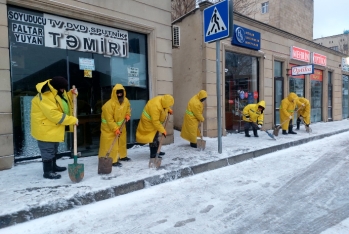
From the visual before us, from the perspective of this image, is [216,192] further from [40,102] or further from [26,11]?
[26,11]

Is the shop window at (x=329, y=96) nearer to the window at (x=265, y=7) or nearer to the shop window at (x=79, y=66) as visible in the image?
the shop window at (x=79, y=66)

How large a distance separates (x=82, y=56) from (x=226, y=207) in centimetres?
424

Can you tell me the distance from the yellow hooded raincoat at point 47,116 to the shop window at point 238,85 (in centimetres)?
621

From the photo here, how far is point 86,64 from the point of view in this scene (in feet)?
18.5

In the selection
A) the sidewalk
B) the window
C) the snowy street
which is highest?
the window

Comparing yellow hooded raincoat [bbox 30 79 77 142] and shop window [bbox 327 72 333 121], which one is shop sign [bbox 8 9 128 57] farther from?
shop window [bbox 327 72 333 121]

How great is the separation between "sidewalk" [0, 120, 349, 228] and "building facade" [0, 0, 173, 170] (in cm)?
74

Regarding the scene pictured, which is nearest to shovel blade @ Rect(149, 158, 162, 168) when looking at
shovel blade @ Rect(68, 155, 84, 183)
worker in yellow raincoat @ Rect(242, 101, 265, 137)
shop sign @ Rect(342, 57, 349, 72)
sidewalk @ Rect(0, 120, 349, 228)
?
sidewalk @ Rect(0, 120, 349, 228)

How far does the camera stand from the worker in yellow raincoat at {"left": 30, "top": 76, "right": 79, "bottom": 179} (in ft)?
12.3

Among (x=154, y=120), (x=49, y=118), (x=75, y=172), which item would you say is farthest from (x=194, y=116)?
(x=49, y=118)

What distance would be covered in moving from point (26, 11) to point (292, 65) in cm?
1048

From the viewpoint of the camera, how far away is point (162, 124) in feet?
17.3

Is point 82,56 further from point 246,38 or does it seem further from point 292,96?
point 292,96

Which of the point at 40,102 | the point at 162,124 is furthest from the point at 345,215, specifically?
the point at 40,102
